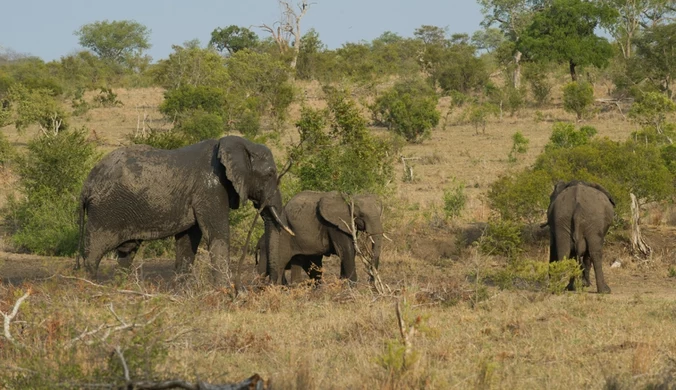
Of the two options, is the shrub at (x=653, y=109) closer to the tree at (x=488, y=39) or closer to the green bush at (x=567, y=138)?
the green bush at (x=567, y=138)

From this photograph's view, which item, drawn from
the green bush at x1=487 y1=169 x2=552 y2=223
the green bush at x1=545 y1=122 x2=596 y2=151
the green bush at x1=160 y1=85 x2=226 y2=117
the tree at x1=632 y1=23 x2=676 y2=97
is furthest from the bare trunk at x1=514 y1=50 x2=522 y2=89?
the green bush at x1=487 y1=169 x2=552 y2=223

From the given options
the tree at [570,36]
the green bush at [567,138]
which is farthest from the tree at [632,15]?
the green bush at [567,138]

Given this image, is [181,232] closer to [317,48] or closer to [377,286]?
[377,286]

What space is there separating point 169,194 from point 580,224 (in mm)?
4684

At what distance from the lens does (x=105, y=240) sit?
10523mm

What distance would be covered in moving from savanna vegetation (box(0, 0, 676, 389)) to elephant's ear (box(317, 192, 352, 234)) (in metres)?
0.71

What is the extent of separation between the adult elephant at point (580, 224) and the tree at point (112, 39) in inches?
2598

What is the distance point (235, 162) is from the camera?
404 inches

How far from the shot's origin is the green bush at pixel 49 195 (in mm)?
14758

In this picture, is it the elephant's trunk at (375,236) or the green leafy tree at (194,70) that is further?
the green leafy tree at (194,70)

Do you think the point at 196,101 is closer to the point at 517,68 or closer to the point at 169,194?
the point at 517,68

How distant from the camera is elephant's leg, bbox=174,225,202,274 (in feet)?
36.4

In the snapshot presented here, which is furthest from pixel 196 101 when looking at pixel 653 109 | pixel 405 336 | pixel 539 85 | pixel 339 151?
pixel 405 336

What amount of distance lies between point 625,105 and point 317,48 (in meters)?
23.6
